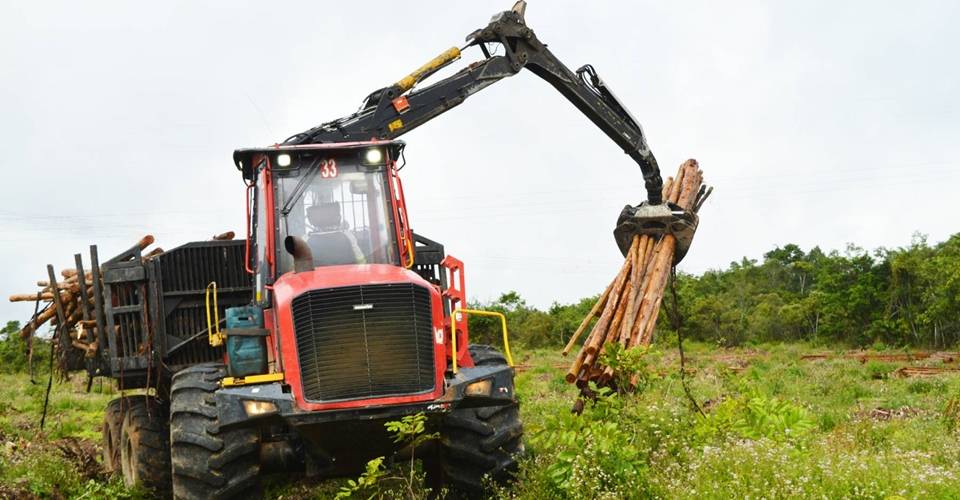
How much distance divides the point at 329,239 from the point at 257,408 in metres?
1.79

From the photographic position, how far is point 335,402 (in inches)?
313

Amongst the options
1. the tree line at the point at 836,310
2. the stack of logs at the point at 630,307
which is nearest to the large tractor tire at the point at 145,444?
the stack of logs at the point at 630,307

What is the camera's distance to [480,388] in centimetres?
852

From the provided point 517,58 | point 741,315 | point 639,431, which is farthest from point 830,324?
point 639,431

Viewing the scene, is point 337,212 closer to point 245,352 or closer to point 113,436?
point 245,352

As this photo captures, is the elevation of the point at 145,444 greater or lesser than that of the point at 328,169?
lesser

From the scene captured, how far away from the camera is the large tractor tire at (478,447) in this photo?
8828mm

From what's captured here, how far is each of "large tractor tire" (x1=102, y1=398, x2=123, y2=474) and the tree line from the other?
22.3 m

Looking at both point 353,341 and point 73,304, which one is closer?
point 353,341

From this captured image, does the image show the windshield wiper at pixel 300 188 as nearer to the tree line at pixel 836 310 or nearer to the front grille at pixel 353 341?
the front grille at pixel 353 341

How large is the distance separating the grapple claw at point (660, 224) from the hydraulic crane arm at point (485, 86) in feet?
1.86

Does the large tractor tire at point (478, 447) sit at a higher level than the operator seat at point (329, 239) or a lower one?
lower

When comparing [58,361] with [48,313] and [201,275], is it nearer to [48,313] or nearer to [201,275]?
[48,313]

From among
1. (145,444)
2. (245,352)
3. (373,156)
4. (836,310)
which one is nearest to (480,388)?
(245,352)
